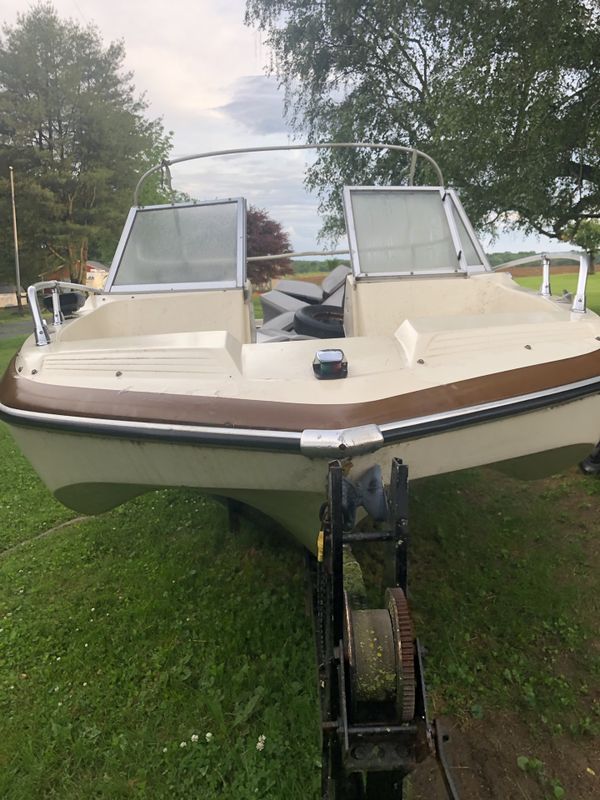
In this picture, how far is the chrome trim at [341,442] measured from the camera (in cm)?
199

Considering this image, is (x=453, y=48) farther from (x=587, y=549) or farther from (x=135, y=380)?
(x=135, y=380)

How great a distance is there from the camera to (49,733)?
7.78 feet

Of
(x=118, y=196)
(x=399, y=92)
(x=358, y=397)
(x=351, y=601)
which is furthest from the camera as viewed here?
(x=118, y=196)

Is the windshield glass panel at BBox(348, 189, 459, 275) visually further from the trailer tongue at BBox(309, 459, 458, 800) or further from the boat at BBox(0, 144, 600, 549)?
the trailer tongue at BBox(309, 459, 458, 800)

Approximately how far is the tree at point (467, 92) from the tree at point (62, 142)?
13384 mm

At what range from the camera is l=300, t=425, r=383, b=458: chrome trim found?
1.99 metres

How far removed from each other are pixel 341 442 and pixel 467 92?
775 cm

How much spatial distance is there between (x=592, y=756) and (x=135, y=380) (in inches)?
89.6

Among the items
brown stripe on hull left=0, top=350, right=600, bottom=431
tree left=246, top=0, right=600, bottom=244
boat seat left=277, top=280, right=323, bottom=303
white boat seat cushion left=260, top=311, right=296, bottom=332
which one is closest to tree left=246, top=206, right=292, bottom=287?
tree left=246, top=0, right=600, bottom=244

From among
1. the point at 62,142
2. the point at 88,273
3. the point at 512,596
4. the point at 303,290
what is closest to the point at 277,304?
the point at 303,290

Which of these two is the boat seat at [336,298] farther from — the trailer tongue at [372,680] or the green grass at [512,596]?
the trailer tongue at [372,680]

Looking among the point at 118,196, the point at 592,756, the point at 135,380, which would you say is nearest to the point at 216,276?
the point at 135,380

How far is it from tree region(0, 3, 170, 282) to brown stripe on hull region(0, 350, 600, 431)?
21367 mm

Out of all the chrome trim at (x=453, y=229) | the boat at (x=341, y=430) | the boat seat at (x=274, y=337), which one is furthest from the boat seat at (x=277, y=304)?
the boat at (x=341, y=430)
